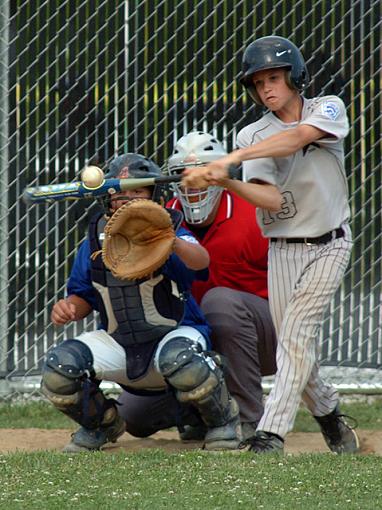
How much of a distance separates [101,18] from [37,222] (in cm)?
120

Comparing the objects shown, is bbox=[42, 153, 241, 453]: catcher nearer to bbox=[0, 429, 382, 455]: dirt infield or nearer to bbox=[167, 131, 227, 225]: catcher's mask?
bbox=[0, 429, 382, 455]: dirt infield

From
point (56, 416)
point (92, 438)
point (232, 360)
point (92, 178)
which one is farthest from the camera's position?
point (56, 416)

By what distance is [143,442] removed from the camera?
6.00 meters

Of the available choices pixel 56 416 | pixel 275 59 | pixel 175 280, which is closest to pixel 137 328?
pixel 175 280

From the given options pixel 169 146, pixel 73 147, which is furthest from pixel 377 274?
pixel 73 147

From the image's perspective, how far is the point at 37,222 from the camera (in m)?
7.08

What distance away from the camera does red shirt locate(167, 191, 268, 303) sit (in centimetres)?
602

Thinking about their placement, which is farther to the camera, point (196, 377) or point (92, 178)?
point (196, 377)

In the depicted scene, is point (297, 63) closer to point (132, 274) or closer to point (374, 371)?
point (132, 274)

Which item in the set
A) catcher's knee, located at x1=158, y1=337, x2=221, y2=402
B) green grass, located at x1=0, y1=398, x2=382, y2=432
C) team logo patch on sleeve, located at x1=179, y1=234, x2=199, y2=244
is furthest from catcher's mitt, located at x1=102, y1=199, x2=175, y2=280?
green grass, located at x1=0, y1=398, x2=382, y2=432

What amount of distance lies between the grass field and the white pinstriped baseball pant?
25 cm

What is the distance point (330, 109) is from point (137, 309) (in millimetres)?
1200

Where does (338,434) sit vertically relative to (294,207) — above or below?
below

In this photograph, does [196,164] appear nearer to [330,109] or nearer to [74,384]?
[330,109]
